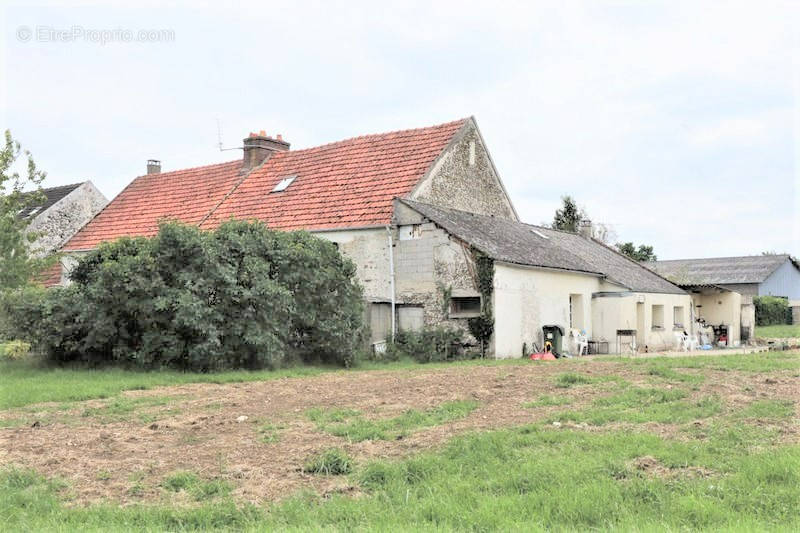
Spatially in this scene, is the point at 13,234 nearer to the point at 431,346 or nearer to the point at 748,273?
the point at 431,346

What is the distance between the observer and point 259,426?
1030 cm

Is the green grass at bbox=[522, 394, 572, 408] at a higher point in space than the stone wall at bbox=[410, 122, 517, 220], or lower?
lower

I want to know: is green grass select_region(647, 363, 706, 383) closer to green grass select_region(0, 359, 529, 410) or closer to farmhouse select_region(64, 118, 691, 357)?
green grass select_region(0, 359, 529, 410)

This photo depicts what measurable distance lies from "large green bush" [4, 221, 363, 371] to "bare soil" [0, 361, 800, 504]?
2.44 m

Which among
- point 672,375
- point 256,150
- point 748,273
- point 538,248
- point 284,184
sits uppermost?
point 256,150

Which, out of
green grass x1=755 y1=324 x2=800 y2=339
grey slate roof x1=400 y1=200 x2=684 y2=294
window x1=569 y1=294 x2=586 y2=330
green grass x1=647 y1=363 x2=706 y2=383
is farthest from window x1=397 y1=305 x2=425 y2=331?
green grass x1=755 y1=324 x2=800 y2=339

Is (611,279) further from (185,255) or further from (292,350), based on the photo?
(185,255)

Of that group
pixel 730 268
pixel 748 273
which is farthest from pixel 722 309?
pixel 730 268

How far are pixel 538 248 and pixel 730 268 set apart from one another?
4269cm

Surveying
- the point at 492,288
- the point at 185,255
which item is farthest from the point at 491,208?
the point at 185,255

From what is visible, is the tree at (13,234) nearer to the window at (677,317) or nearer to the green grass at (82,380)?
the green grass at (82,380)

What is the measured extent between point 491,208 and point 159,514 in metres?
Result: 22.6

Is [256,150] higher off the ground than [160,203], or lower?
higher

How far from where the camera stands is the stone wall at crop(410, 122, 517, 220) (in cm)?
2527
